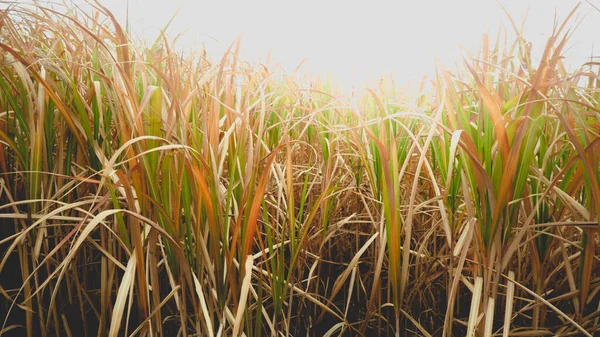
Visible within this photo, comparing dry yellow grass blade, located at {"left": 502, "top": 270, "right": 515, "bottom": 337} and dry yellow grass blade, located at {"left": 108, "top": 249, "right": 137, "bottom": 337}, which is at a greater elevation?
dry yellow grass blade, located at {"left": 108, "top": 249, "right": 137, "bottom": 337}

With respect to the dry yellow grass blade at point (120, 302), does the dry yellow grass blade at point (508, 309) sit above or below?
below

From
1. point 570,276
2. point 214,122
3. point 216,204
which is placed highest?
point 214,122

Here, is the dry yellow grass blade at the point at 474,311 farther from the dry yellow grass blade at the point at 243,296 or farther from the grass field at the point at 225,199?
the dry yellow grass blade at the point at 243,296

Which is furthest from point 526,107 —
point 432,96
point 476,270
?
point 432,96

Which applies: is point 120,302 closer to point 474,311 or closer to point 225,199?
point 225,199

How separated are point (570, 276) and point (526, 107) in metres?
0.29

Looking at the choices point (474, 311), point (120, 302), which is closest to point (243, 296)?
point (120, 302)

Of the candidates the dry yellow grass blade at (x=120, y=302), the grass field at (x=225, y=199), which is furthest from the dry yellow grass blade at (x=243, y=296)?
the dry yellow grass blade at (x=120, y=302)

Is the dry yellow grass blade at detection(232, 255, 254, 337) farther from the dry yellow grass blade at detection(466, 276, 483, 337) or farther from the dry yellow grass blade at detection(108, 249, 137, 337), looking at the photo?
the dry yellow grass blade at detection(466, 276, 483, 337)

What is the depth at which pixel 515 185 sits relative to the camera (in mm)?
587

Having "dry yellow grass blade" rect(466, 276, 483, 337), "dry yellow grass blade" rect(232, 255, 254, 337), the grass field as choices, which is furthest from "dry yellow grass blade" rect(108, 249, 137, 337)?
"dry yellow grass blade" rect(466, 276, 483, 337)

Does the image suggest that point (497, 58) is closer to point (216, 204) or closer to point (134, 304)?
point (216, 204)

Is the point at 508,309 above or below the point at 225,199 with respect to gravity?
below

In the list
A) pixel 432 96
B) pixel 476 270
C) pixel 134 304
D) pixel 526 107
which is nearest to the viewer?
pixel 526 107
